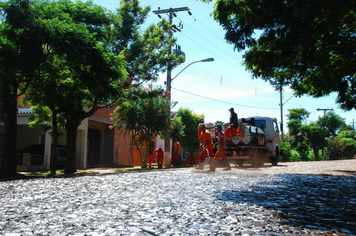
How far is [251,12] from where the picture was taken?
25.5 feet

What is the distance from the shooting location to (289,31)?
7.97 m

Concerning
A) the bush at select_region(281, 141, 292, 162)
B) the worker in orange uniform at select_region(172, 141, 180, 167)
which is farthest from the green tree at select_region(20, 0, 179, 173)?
the bush at select_region(281, 141, 292, 162)

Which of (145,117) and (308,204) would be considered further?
(145,117)

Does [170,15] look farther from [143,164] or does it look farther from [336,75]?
[336,75]

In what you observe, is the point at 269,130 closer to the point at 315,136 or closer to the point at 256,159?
the point at 256,159

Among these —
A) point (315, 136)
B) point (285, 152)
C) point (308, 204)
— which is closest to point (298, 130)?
point (315, 136)

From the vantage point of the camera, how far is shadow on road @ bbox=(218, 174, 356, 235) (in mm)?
4344

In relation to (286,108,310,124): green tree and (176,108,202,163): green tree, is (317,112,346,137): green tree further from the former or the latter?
(176,108,202,163): green tree

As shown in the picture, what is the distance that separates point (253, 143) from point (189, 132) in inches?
592

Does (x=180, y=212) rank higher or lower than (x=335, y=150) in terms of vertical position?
lower

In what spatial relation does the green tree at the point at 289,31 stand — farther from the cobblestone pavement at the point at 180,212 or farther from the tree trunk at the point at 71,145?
the tree trunk at the point at 71,145

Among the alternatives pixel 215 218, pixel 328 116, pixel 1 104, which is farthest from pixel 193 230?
pixel 328 116

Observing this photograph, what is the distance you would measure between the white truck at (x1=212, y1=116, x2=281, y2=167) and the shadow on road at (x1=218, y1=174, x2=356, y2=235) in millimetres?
10061

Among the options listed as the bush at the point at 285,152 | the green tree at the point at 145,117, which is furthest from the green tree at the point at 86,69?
the bush at the point at 285,152
